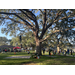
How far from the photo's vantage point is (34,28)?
1970 cm

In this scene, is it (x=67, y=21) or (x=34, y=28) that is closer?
(x=67, y=21)

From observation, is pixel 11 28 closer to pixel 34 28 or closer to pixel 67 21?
pixel 34 28

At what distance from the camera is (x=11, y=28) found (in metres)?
20.8
